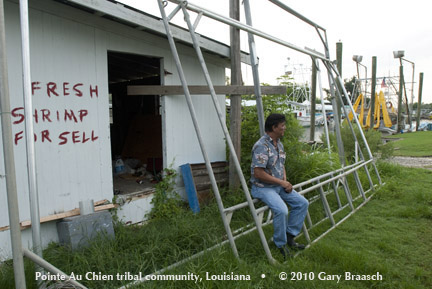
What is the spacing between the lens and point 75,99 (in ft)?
13.6

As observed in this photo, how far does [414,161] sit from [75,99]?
466 inches

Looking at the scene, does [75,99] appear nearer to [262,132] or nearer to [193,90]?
[193,90]

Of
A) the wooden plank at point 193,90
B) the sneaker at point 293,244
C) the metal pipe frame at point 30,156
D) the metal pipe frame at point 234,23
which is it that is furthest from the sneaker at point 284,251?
the metal pipe frame at point 234,23

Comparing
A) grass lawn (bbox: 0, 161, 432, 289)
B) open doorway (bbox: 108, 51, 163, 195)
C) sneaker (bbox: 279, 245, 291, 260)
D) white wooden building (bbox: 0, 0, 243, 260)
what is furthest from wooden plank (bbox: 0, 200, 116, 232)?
sneaker (bbox: 279, 245, 291, 260)

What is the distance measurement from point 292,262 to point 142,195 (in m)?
2.47

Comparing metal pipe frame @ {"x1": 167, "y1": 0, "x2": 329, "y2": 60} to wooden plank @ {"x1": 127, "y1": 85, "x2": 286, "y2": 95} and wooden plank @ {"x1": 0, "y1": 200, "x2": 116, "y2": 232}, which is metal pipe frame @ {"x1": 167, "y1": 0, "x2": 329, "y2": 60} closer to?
wooden plank @ {"x1": 127, "y1": 85, "x2": 286, "y2": 95}

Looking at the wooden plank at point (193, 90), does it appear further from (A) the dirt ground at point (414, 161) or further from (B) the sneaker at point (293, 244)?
(A) the dirt ground at point (414, 161)

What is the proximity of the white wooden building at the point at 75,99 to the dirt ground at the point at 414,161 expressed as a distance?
28.2ft

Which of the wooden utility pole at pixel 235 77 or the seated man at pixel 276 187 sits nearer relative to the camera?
the seated man at pixel 276 187

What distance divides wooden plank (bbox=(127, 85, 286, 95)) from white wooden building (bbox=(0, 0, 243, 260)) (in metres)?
0.20

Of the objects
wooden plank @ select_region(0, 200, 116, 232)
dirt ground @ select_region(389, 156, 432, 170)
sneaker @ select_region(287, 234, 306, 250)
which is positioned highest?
wooden plank @ select_region(0, 200, 116, 232)

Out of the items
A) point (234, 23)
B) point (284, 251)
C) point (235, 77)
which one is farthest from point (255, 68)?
point (284, 251)

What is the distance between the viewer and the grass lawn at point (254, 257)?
3.10 meters

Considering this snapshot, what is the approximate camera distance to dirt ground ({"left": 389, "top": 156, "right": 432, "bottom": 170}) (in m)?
10.7
